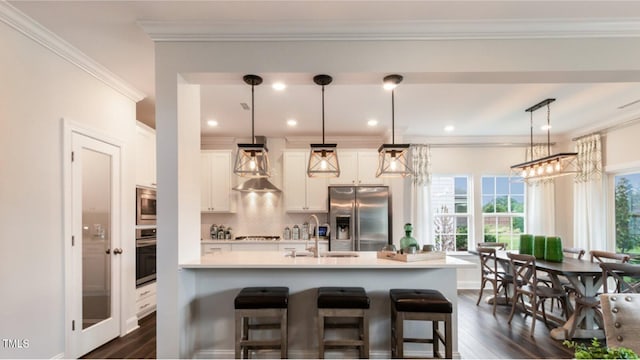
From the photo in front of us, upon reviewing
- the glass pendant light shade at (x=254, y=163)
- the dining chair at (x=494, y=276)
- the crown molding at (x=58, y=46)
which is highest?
the crown molding at (x=58, y=46)

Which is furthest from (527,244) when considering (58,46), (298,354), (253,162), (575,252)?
(58,46)

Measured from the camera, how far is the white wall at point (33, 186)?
232 cm

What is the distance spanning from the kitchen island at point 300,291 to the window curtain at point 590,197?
3.72 metres

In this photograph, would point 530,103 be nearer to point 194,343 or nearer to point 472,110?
point 472,110

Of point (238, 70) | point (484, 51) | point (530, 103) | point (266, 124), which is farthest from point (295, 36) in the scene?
point (530, 103)

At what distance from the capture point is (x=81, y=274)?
3.02 metres

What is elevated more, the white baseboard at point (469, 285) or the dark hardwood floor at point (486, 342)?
the dark hardwood floor at point (486, 342)

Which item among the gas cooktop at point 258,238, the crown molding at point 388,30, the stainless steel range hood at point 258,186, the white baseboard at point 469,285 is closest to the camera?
the crown molding at point 388,30

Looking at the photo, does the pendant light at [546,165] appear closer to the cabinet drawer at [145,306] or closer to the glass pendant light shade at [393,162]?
the glass pendant light shade at [393,162]

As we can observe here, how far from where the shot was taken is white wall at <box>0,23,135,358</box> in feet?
7.62

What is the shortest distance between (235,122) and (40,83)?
264cm

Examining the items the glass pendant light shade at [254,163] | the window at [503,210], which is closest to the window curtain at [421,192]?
the window at [503,210]

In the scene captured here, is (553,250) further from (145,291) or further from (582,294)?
(145,291)

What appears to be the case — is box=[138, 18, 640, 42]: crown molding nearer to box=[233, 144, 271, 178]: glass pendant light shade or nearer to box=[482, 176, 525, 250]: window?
box=[233, 144, 271, 178]: glass pendant light shade
